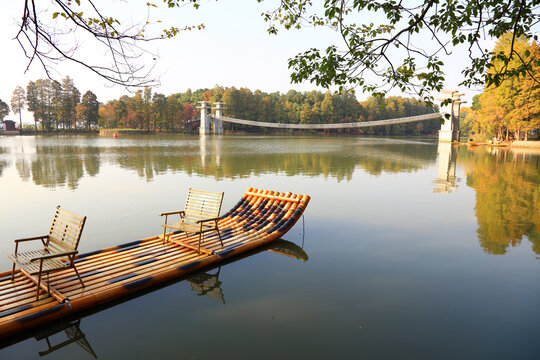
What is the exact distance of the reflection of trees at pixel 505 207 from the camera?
23.1 feet

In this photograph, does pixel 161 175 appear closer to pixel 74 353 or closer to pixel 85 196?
pixel 85 196

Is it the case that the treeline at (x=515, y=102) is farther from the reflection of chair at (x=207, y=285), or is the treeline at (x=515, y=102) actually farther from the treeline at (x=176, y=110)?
Answer: the reflection of chair at (x=207, y=285)

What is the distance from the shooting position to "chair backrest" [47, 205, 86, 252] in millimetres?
4004

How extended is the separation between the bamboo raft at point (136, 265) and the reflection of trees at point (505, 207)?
4.06 meters

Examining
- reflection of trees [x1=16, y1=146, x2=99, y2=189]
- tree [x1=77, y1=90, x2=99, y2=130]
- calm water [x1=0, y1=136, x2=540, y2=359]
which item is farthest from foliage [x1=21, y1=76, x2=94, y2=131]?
calm water [x1=0, y1=136, x2=540, y2=359]

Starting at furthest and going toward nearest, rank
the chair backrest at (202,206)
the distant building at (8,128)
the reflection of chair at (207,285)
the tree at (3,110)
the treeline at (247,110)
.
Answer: the treeline at (247,110) → the tree at (3,110) → the distant building at (8,128) → the chair backrest at (202,206) → the reflection of chair at (207,285)

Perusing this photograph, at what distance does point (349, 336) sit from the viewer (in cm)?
372

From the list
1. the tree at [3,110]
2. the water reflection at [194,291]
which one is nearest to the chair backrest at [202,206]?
the water reflection at [194,291]

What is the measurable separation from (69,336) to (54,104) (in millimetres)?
82132

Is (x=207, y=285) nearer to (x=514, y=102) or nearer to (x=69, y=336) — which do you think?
(x=69, y=336)

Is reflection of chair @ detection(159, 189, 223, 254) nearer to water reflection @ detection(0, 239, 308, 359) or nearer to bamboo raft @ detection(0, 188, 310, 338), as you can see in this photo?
bamboo raft @ detection(0, 188, 310, 338)

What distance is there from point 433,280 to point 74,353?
15.0 ft

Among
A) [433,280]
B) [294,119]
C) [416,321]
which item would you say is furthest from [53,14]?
[294,119]

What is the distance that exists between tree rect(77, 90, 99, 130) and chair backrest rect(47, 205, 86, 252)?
77.6 meters
